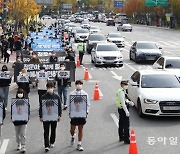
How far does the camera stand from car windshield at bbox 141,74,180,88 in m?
15.4

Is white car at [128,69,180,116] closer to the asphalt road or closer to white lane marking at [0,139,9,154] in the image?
the asphalt road

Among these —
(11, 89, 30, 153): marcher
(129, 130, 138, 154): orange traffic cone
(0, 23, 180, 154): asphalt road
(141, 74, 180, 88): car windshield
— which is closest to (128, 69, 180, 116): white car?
(141, 74, 180, 88): car windshield

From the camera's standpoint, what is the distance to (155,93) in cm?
1450

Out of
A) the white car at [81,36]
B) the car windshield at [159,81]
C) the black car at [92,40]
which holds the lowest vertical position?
the white car at [81,36]

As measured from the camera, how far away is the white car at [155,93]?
1410 cm

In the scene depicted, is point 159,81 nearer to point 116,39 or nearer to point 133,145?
point 133,145

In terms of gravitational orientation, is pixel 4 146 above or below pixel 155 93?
below

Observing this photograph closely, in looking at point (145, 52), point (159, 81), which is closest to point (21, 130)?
point (159, 81)

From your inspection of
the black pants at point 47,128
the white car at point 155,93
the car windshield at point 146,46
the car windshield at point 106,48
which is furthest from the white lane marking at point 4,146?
the car windshield at point 146,46

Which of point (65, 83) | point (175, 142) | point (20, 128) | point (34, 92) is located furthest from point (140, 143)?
point (34, 92)

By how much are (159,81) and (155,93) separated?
1.20 metres

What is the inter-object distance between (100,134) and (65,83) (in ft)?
11.2

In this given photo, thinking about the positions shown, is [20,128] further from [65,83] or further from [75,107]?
[65,83]

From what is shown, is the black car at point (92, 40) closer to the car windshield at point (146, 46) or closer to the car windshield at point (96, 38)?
the car windshield at point (96, 38)
